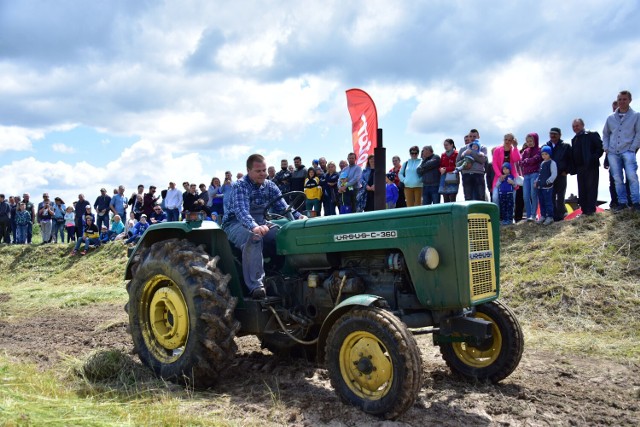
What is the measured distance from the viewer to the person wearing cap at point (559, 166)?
31.0ft

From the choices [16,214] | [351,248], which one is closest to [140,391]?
[351,248]

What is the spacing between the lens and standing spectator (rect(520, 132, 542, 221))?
963cm

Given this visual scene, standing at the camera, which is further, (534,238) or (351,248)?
(534,238)

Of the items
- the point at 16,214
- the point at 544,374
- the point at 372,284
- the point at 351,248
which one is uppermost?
the point at 16,214

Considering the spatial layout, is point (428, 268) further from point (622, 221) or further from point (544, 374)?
point (622, 221)

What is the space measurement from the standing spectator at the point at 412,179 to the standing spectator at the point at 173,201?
6669 millimetres

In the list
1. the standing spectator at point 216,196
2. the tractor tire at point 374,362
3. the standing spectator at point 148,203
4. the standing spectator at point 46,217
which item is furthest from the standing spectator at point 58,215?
the tractor tire at point 374,362

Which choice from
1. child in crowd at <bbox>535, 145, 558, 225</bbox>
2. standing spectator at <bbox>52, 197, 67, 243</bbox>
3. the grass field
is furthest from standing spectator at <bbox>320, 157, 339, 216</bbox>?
standing spectator at <bbox>52, 197, 67, 243</bbox>

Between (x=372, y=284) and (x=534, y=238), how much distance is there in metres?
5.49

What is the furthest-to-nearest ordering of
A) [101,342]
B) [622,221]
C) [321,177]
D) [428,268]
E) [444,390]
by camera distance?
[321,177], [622,221], [101,342], [444,390], [428,268]

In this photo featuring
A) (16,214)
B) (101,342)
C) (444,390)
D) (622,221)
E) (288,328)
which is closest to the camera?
(444,390)

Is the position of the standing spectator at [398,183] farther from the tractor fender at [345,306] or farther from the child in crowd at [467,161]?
the tractor fender at [345,306]

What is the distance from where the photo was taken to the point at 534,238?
9250 mm

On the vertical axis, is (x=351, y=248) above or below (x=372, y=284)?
above
